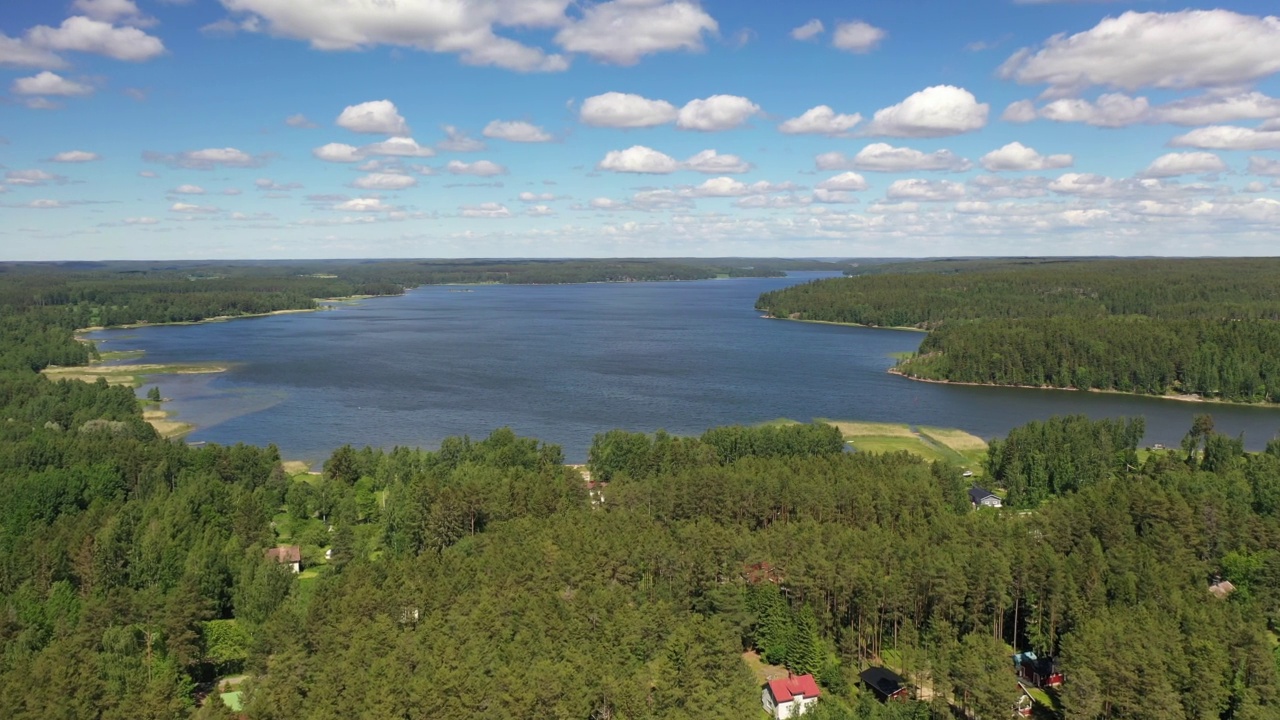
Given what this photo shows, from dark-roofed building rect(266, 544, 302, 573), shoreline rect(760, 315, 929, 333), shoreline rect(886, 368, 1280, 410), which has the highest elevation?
shoreline rect(760, 315, 929, 333)

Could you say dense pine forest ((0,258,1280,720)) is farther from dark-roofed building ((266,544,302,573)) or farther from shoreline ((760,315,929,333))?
shoreline ((760,315,929,333))

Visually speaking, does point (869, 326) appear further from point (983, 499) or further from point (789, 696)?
point (789, 696)

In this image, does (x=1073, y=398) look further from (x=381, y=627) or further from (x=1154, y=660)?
(x=381, y=627)

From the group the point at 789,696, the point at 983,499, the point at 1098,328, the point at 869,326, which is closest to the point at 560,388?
the point at 983,499

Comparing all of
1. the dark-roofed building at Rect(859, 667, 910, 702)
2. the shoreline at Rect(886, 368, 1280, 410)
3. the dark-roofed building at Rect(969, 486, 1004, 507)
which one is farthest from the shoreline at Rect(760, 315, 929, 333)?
the dark-roofed building at Rect(859, 667, 910, 702)

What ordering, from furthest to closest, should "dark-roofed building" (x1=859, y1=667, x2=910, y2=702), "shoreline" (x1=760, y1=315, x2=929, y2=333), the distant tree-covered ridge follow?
1. "shoreline" (x1=760, y1=315, x2=929, y2=333)
2. the distant tree-covered ridge
3. "dark-roofed building" (x1=859, y1=667, x2=910, y2=702)
